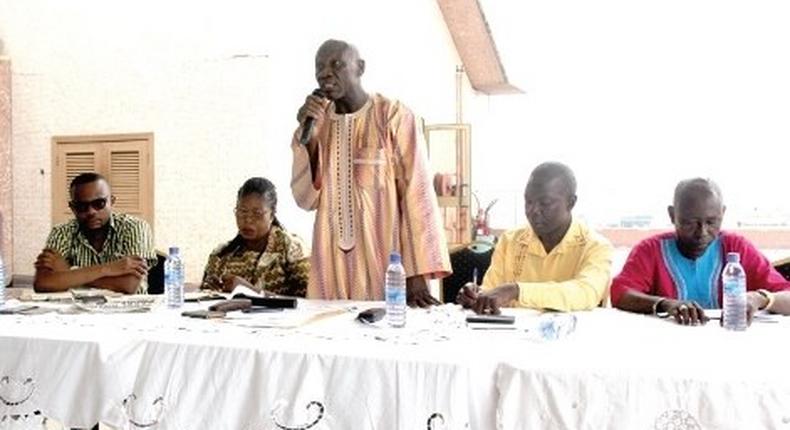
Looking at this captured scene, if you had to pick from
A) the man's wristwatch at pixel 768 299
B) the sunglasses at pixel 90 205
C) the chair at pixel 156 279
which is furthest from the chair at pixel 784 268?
the sunglasses at pixel 90 205

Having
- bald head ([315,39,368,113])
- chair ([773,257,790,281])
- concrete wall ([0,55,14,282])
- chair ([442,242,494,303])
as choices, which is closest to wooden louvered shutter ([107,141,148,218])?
concrete wall ([0,55,14,282])

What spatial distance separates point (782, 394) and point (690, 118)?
5.98 m

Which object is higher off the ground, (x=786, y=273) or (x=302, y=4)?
(x=302, y=4)

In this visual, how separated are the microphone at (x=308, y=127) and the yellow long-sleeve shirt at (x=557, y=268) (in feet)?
2.42

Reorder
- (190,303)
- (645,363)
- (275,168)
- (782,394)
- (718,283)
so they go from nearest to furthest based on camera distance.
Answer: (782,394)
(645,363)
(718,283)
(190,303)
(275,168)

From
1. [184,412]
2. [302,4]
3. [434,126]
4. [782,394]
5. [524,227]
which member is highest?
[302,4]

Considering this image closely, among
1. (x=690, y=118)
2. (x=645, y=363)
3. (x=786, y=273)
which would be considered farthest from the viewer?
(x=690, y=118)

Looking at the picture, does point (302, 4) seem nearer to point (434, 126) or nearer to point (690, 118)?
point (434, 126)

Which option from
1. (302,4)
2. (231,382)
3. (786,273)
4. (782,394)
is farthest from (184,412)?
(302,4)

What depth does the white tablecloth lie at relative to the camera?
5.05ft

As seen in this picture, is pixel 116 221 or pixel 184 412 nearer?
pixel 184 412

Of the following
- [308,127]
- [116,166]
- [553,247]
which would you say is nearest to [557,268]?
[553,247]

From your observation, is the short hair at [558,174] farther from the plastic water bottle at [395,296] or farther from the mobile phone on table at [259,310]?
the mobile phone on table at [259,310]

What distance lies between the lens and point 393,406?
1655 mm
